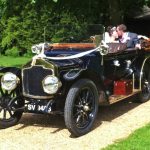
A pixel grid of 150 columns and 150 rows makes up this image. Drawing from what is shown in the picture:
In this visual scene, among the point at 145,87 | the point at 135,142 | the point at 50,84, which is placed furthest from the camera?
the point at 145,87

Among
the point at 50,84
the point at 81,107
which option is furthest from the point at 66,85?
the point at 81,107

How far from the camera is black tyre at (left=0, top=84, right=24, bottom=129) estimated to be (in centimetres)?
748

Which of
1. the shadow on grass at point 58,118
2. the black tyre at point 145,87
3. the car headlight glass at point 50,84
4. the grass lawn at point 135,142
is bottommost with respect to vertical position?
the grass lawn at point 135,142

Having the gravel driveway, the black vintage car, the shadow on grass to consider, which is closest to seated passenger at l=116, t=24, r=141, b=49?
the black vintage car

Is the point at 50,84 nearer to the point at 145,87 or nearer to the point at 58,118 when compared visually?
the point at 58,118

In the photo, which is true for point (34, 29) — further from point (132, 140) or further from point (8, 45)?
point (132, 140)

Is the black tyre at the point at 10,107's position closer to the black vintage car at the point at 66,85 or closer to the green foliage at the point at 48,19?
the black vintage car at the point at 66,85

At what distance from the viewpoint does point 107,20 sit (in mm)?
21812

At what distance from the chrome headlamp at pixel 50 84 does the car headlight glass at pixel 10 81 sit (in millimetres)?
596

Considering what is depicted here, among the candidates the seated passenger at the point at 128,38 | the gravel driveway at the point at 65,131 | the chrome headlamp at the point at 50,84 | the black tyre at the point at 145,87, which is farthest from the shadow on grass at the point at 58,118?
the seated passenger at the point at 128,38

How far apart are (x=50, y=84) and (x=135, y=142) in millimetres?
1474

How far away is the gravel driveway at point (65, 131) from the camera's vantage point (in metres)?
6.63

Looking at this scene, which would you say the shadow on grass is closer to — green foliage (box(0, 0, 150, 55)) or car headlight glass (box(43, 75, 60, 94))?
car headlight glass (box(43, 75, 60, 94))

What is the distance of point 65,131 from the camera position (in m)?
7.38
